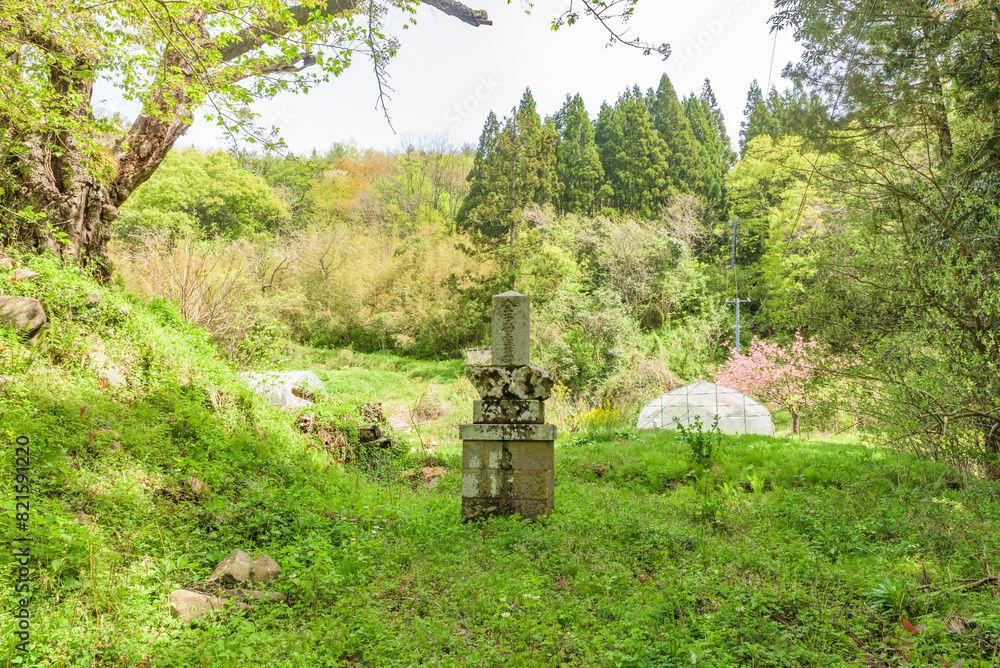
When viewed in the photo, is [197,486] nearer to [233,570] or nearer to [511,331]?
[233,570]

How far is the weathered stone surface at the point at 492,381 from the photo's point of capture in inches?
204

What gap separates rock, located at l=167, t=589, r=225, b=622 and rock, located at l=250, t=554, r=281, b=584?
0.33 meters

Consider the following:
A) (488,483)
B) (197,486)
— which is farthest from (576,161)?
(197,486)

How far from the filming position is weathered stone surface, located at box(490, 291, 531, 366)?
209 inches

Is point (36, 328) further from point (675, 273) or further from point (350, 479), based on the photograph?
point (675, 273)

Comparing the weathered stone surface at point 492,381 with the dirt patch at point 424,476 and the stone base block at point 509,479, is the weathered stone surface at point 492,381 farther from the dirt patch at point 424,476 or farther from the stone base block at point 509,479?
the dirt patch at point 424,476

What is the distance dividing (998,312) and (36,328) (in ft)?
30.3

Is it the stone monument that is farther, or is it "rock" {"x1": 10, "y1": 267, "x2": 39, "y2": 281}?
"rock" {"x1": 10, "y1": 267, "x2": 39, "y2": 281}

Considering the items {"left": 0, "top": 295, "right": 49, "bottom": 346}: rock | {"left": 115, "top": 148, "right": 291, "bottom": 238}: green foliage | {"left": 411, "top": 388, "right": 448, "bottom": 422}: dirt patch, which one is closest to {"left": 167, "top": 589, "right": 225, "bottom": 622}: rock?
{"left": 0, "top": 295, "right": 49, "bottom": 346}: rock

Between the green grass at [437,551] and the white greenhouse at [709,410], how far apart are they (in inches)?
174

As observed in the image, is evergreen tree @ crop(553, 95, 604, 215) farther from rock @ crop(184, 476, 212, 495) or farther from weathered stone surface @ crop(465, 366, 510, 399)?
rock @ crop(184, 476, 212, 495)

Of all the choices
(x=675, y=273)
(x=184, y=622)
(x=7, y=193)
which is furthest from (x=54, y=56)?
(x=675, y=273)

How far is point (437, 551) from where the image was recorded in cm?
417

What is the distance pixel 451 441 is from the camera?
10867 millimetres
